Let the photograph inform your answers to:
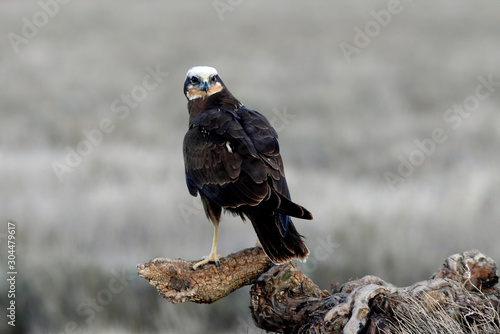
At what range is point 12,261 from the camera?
314 inches

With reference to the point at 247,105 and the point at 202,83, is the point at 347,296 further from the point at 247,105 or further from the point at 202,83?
the point at 247,105

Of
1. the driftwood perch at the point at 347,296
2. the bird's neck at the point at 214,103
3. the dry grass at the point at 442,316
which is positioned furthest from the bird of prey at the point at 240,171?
the dry grass at the point at 442,316

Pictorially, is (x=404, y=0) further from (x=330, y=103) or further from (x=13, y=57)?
(x=13, y=57)

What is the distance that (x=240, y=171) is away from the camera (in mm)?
4590

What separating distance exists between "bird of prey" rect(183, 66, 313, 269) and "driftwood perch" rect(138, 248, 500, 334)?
21cm

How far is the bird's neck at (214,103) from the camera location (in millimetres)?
5309

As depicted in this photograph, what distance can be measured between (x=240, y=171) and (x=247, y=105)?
37.3 feet

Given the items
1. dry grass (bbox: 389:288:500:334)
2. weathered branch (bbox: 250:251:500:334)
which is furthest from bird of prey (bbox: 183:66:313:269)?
dry grass (bbox: 389:288:500:334)

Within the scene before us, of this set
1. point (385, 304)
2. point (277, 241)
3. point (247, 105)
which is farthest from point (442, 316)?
point (247, 105)

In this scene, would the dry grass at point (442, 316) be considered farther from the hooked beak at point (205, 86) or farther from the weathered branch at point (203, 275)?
the hooked beak at point (205, 86)

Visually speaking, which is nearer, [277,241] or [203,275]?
[277,241]

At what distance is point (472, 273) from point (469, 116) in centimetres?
1078

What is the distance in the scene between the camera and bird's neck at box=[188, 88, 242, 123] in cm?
531

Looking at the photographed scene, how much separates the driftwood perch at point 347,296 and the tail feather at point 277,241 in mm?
286
